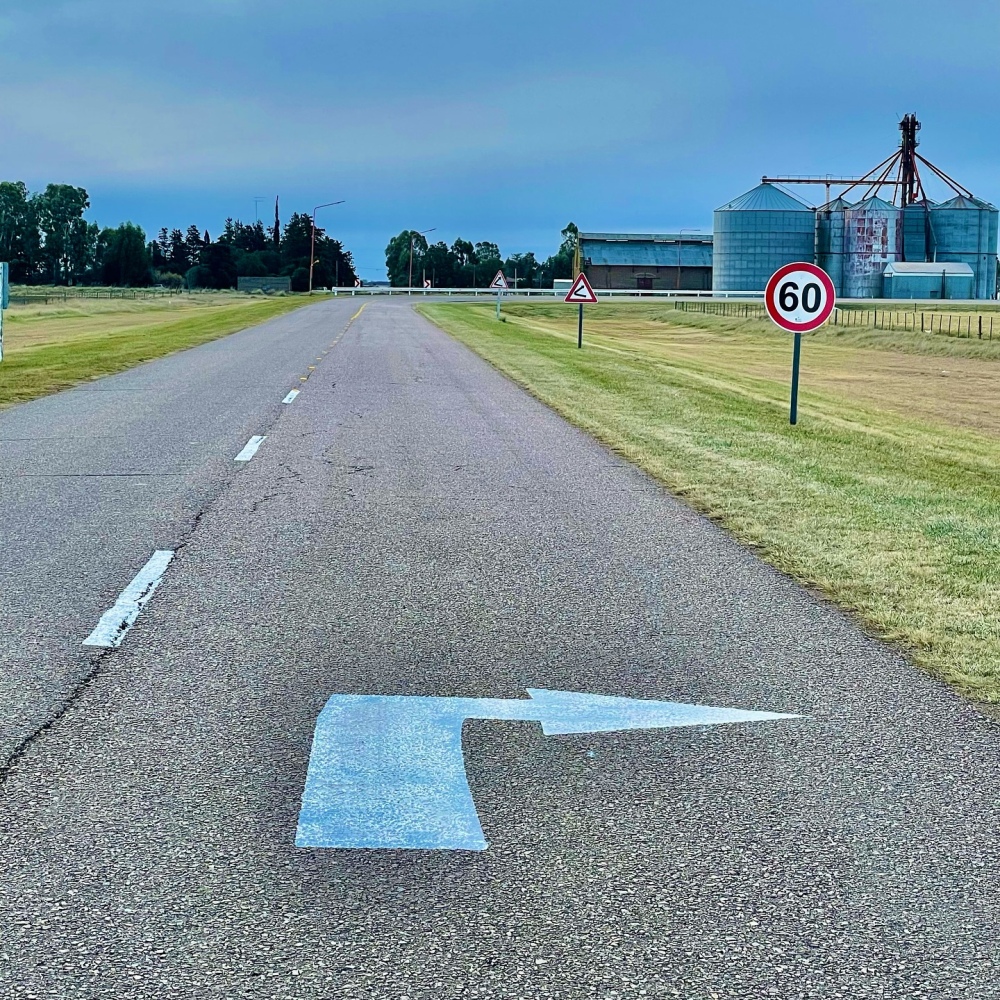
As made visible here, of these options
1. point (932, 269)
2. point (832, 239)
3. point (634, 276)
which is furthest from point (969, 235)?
point (634, 276)

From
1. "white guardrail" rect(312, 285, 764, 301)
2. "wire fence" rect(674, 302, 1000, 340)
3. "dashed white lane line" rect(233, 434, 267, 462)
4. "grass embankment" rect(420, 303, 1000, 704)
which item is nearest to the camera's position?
"grass embankment" rect(420, 303, 1000, 704)

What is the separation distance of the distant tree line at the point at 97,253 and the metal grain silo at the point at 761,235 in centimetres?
6103

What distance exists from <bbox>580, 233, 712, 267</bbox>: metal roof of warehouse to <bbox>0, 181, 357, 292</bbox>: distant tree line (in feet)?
117

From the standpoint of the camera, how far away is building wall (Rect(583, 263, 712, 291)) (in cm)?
13362

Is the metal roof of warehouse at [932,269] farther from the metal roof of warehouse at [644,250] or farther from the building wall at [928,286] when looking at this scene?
the metal roof of warehouse at [644,250]

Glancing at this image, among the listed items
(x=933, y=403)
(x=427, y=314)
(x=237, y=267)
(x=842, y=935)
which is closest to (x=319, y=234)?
(x=237, y=267)

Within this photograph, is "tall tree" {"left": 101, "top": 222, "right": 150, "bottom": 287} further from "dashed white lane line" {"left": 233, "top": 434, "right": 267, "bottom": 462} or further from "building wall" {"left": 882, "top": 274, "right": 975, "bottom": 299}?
"dashed white lane line" {"left": 233, "top": 434, "right": 267, "bottom": 462}

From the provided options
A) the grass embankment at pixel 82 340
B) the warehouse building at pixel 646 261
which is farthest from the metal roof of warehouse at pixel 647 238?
the grass embankment at pixel 82 340

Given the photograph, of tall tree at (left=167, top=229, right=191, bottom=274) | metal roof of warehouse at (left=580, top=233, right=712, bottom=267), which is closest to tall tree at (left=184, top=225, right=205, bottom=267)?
tall tree at (left=167, top=229, right=191, bottom=274)

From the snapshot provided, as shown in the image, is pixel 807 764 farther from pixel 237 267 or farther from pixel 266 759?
pixel 237 267

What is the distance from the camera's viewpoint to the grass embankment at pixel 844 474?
6719 mm

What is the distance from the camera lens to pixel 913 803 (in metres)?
4.12

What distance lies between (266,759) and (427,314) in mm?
59643

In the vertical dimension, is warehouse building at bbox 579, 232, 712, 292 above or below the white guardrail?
above
